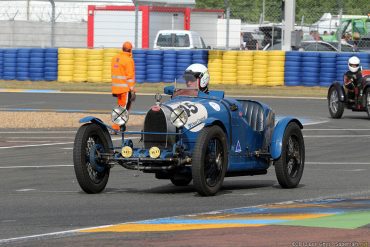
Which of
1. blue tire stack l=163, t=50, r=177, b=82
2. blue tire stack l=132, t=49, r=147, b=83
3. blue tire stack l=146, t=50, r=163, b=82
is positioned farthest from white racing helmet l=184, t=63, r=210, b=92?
blue tire stack l=132, t=49, r=147, b=83

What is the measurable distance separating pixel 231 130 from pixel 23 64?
24.7 m

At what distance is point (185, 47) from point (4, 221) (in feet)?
94.3

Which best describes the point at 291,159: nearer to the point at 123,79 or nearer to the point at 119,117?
the point at 119,117

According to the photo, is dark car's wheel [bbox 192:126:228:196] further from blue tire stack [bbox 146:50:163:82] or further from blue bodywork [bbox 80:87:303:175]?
blue tire stack [bbox 146:50:163:82]

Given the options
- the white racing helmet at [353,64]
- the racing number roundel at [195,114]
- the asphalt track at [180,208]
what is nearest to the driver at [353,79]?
the white racing helmet at [353,64]

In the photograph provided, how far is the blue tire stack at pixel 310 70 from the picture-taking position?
32281 mm

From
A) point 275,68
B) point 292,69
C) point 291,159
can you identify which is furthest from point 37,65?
point 291,159

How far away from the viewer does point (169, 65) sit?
34.1 metres

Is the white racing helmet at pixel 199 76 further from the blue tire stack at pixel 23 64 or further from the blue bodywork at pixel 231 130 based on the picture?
the blue tire stack at pixel 23 64

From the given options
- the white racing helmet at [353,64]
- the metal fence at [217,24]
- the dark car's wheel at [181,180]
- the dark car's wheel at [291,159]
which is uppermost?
the metal fence at [217,24]

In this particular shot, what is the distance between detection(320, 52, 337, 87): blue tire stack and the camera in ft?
105

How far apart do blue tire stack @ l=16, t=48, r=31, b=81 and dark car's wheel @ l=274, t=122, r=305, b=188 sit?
23.9 meters

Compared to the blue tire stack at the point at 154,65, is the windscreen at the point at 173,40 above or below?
above

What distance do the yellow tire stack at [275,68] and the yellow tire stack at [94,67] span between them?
5.58m
